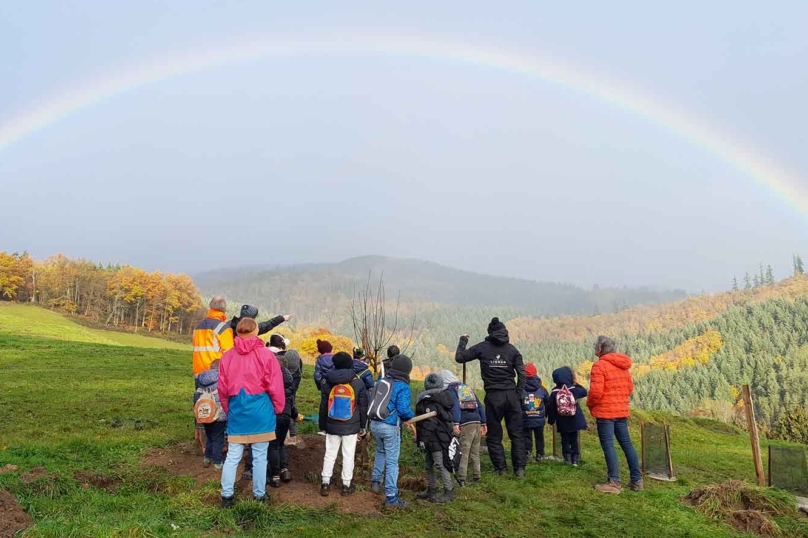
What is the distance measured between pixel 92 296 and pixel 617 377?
10639cm

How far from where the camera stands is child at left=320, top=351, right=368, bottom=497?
27.6 ft

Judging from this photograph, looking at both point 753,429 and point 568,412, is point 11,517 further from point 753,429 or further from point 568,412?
point 753,429

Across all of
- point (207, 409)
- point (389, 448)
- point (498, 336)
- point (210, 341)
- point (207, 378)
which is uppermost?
point (498, 336)

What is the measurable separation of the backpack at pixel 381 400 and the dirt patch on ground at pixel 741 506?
18.4ft

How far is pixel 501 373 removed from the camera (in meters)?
10.5

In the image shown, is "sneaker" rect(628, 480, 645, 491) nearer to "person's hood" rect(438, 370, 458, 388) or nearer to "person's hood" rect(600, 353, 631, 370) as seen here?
"person's hood" rect(600, 353, 631, 370)

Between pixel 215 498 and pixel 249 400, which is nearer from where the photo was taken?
pixel 249 400

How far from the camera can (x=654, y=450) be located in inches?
467

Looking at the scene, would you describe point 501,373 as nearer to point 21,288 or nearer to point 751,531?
point 751,531

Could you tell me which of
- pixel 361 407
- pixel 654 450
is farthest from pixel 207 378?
pixel 654 450

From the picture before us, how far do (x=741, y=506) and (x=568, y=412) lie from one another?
3625 mm

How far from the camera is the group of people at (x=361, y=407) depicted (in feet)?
25.0

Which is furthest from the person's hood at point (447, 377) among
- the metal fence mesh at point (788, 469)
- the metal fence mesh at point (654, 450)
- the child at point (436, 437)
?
the metal fence mesh at point (788, 469)

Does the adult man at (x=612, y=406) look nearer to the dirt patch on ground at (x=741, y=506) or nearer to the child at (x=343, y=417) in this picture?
the dirt patch on ground at (x=741, y=506)
